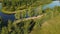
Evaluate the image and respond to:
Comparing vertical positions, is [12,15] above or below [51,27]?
above

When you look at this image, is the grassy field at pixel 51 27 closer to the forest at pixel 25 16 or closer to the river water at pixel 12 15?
the forest at pixel 25 16

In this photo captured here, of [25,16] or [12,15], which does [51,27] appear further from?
[12,15]

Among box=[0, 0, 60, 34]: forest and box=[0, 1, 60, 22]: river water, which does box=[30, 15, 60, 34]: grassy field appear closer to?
box=[0, 0, 60, 34]: forest

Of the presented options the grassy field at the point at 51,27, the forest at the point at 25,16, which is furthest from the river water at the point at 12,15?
the grassy field at the point at 51,27

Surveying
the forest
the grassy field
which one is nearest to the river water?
the forest

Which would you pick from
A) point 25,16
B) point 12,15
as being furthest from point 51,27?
point 12,15

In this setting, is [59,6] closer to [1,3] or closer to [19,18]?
[19,18]

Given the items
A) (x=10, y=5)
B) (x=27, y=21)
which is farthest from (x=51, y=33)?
(x=10, y=5)
